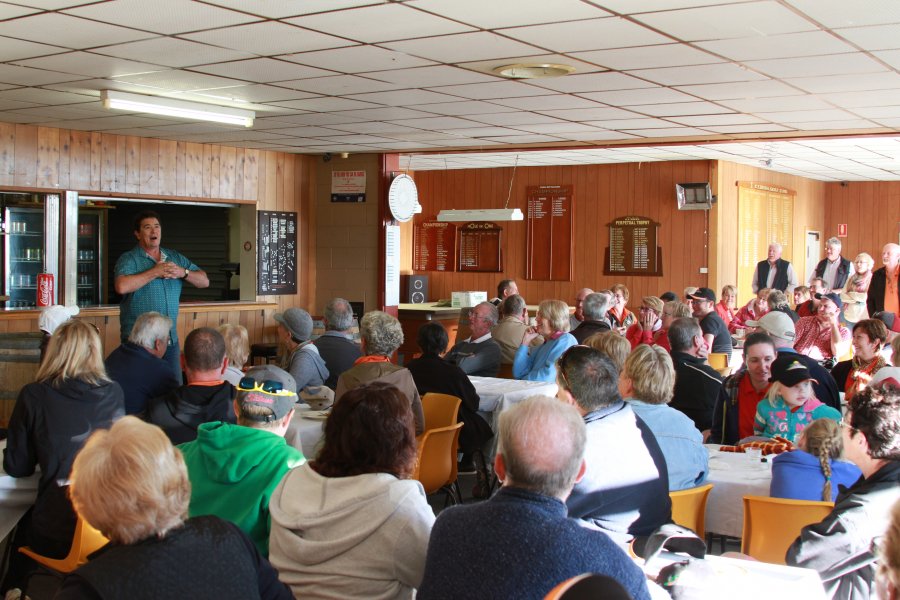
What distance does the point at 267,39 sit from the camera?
5176 mm

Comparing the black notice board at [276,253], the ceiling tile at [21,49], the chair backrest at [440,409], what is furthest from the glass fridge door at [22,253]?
the chair backrest at [440,409]

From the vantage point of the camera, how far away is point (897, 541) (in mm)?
1576

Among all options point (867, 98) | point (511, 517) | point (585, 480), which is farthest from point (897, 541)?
point (867, 98)

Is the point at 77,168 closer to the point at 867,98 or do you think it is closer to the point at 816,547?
the point at 867,98

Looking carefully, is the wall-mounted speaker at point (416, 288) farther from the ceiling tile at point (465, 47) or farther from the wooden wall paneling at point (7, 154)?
the ceiling tile at point (465, 47)

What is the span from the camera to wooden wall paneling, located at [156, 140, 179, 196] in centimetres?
959

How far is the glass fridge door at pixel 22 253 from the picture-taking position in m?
9.57

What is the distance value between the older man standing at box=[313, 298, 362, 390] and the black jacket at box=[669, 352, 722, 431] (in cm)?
218

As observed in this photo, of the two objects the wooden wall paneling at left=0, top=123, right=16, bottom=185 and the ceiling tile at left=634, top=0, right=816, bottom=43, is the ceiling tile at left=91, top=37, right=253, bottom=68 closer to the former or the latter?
the ceiling tile at left=634, top=0, right=816, bottom=43

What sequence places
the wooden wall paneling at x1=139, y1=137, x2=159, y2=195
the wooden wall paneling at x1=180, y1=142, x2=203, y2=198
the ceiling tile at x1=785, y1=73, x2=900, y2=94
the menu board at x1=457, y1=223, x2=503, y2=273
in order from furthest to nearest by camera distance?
the menu board at x1=457, y1=223, x2=503, y2=273
the wooden wall paneling at x1=180, y1=142, x2=203, y2=198
the wooden wall paneling at x1=139, y1=137, x2=159, y2=195
the ceiling tile at x1=785, y1=73, x2=900, y2=94

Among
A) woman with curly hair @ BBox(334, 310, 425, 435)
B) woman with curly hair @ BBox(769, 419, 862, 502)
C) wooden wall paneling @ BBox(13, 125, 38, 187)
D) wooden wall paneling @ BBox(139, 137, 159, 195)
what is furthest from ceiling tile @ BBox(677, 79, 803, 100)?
wooden wall paneling @ BBox(13, 125, 38, 187)

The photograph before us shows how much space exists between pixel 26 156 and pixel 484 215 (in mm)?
6163

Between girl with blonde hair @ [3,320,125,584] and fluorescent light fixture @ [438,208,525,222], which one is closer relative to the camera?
girl with blonde hair @ [3,320,125,584]

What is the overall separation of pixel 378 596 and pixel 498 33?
3.37 m
